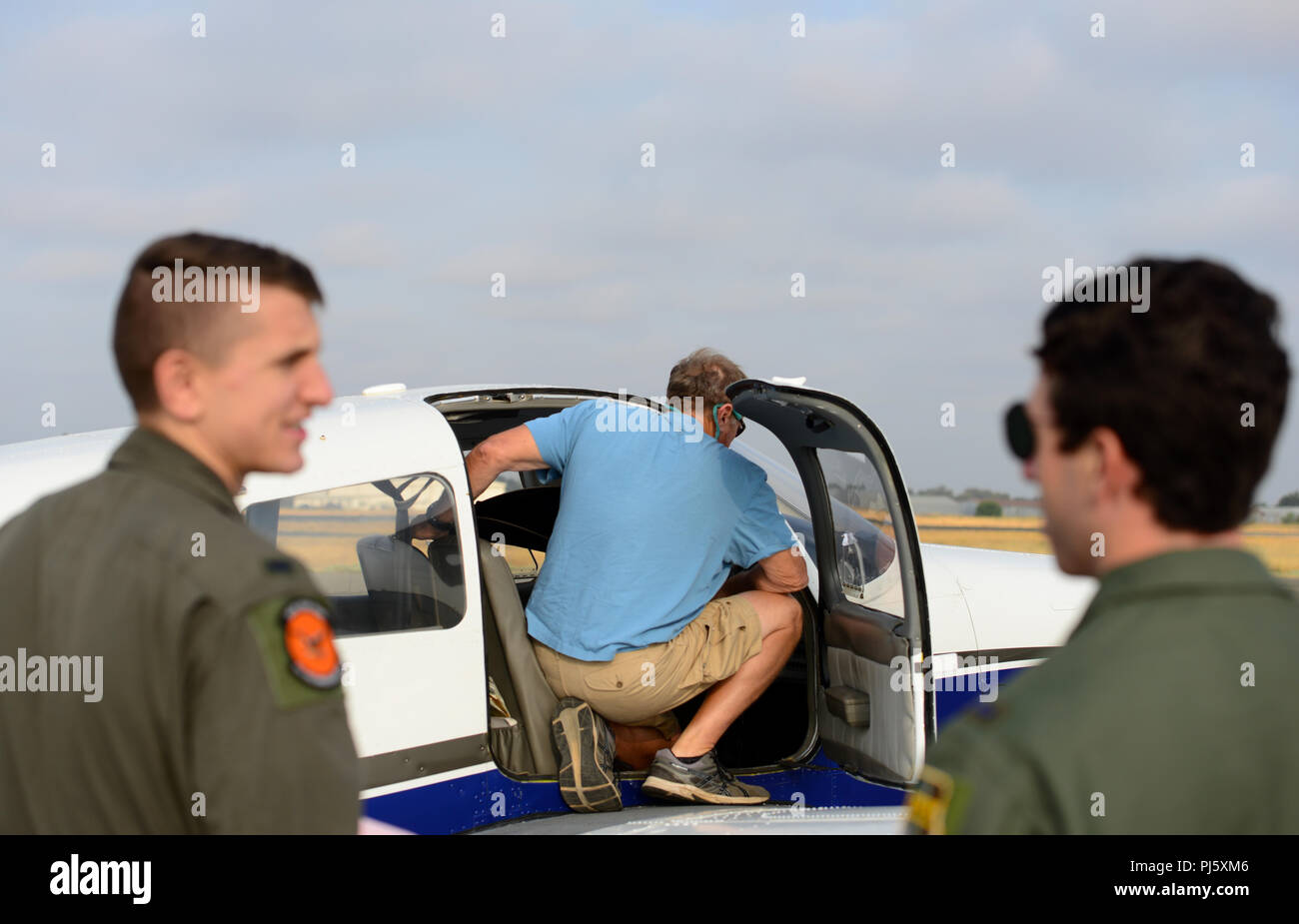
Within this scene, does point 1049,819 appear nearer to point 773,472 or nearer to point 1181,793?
point 1181,793

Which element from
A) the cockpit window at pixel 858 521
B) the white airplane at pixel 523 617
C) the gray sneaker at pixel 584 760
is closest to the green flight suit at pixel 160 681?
the white airplane at pixel 523 617

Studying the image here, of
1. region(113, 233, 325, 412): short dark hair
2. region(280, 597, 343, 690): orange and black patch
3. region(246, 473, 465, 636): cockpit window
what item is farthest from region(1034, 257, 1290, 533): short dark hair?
region(246, 473, 465, 636): cockpit window

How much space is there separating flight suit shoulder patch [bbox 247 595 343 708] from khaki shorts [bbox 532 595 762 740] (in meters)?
2.92

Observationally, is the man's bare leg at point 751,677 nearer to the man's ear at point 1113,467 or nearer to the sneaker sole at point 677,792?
the sneaker sole at point 677,792

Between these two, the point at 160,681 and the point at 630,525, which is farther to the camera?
the point at 630,525

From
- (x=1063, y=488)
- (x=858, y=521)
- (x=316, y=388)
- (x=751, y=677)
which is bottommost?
(x=751, y=677)

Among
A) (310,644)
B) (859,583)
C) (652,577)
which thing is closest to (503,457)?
(652,577)

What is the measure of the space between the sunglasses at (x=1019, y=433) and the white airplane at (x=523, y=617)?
1.92 m

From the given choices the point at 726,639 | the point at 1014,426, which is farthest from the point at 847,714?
the point at 1014,426

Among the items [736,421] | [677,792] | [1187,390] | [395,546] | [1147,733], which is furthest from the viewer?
[736,421]

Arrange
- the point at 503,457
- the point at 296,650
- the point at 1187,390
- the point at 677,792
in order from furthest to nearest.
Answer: the point at 503,457 < the point at 677,792 < the point at 296,650 < the point at 1187,390

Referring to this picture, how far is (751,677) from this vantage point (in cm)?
422

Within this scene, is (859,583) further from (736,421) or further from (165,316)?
(165,316)

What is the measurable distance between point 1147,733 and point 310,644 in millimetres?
791
